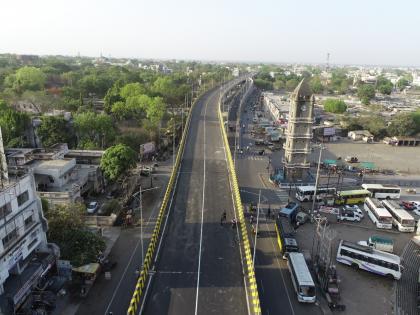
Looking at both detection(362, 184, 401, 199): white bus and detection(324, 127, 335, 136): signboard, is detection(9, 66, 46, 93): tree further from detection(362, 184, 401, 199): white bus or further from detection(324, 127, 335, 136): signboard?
detection(362, 184, 401, 199): white bus

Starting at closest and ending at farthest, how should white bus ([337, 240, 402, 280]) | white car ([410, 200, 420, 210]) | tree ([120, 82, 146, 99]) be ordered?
1. white bus ([337, 240, 402, 280])
2. white car ([410, 200, 420, 210])
3. tree ([120, 82, 146, 99])

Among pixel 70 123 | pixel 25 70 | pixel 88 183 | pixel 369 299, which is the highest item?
pixel 25 70

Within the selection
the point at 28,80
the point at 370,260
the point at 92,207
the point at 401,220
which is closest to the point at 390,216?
the point at 401,220

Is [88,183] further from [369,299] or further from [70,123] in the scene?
[369,299]

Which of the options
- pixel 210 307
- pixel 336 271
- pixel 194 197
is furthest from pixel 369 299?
pixel 194 197

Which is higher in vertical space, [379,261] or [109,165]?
[109,165]

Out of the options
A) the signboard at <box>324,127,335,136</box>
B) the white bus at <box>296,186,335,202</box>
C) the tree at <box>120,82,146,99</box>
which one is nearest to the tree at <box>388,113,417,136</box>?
the signboard at <box>324,127,335,136</box>

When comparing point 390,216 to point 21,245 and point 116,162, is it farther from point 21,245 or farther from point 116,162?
point 21,245
